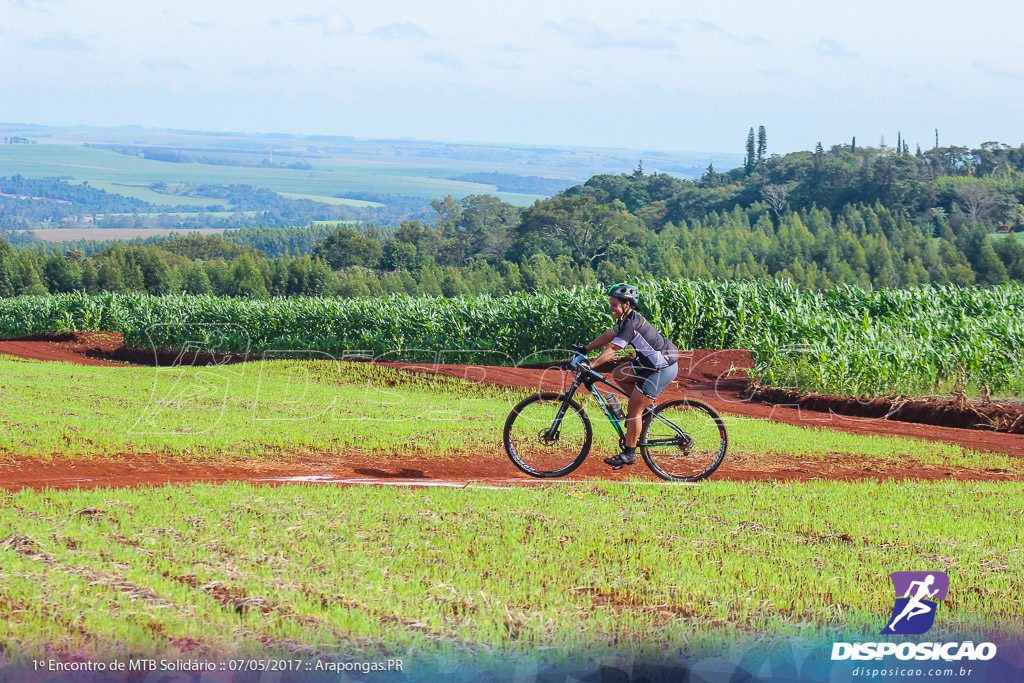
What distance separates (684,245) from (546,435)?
4294 inches

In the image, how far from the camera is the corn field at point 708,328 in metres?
16.9

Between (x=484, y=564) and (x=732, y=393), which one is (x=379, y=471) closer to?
(x=484, y=564)

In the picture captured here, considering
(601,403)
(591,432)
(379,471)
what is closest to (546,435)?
(591,432)

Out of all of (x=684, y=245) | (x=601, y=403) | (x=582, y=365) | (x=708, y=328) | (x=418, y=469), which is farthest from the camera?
(x=684, y=245)

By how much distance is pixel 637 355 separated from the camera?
339 inches

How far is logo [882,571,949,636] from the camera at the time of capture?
5073 millimetres

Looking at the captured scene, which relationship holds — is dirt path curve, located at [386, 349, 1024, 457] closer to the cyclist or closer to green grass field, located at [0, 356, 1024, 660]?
green grass field, located at [0, 356, 1024, 660]

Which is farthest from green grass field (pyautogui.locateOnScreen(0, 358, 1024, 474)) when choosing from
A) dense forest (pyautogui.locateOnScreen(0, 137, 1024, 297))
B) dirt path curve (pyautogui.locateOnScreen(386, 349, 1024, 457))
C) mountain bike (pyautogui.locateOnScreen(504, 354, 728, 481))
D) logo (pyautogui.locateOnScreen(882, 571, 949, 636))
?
dense forest (pyautogui.locateOnScreen(0, 137, 1024, 297))

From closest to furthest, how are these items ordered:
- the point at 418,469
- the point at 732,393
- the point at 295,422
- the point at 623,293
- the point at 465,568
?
the point at 465,568 → the point at 623,293 → the point at 418,469 → the point at 295,422 → the point at 732,393

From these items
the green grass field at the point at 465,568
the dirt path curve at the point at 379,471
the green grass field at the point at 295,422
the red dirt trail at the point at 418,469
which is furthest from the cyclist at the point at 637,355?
the green grass field at the point at 295,422

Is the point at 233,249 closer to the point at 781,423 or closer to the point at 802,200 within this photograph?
the point at 802,200

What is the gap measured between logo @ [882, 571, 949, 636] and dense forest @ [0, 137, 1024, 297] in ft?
232

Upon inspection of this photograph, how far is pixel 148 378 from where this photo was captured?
1733cm

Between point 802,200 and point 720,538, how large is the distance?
134 meters
